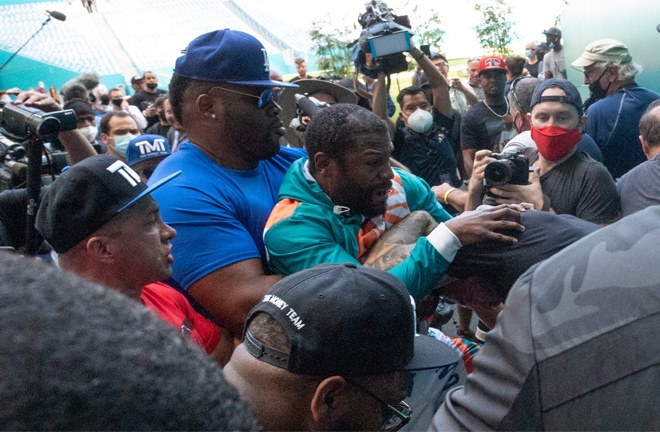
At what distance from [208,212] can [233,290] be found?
266 millimetres

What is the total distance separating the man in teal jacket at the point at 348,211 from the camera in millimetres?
2164

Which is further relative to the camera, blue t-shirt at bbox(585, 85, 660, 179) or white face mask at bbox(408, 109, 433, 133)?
white face mask at bbox(408, 109, 433, 133)

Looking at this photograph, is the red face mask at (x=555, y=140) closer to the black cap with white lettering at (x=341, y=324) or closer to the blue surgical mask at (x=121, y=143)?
the black cap with white lettering at (x=341, y=324)

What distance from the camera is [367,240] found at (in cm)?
241

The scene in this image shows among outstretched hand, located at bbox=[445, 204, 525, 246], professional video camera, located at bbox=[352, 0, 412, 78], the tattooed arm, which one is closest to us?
outstretched hand, located at bbox=[445, 204, 525, 246]

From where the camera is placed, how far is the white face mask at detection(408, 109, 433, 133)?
573cm

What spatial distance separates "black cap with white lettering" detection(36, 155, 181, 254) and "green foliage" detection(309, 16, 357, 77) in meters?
15.9

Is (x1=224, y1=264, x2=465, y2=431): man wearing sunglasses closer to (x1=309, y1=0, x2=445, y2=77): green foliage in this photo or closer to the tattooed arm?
the tattooed arm

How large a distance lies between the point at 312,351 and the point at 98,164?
1056 mm

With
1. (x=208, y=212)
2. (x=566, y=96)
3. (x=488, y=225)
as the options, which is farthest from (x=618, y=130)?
(x=208, y=212)

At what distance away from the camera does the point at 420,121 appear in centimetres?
573

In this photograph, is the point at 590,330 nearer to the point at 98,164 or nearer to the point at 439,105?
the point at 98,164

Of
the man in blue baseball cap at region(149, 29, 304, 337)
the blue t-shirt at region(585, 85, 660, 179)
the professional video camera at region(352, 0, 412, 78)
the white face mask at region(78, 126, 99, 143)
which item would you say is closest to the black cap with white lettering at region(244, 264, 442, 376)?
the man in blue baseball cap at region(149, 29, 304, 337)

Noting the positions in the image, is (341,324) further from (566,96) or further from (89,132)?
(89,132)
